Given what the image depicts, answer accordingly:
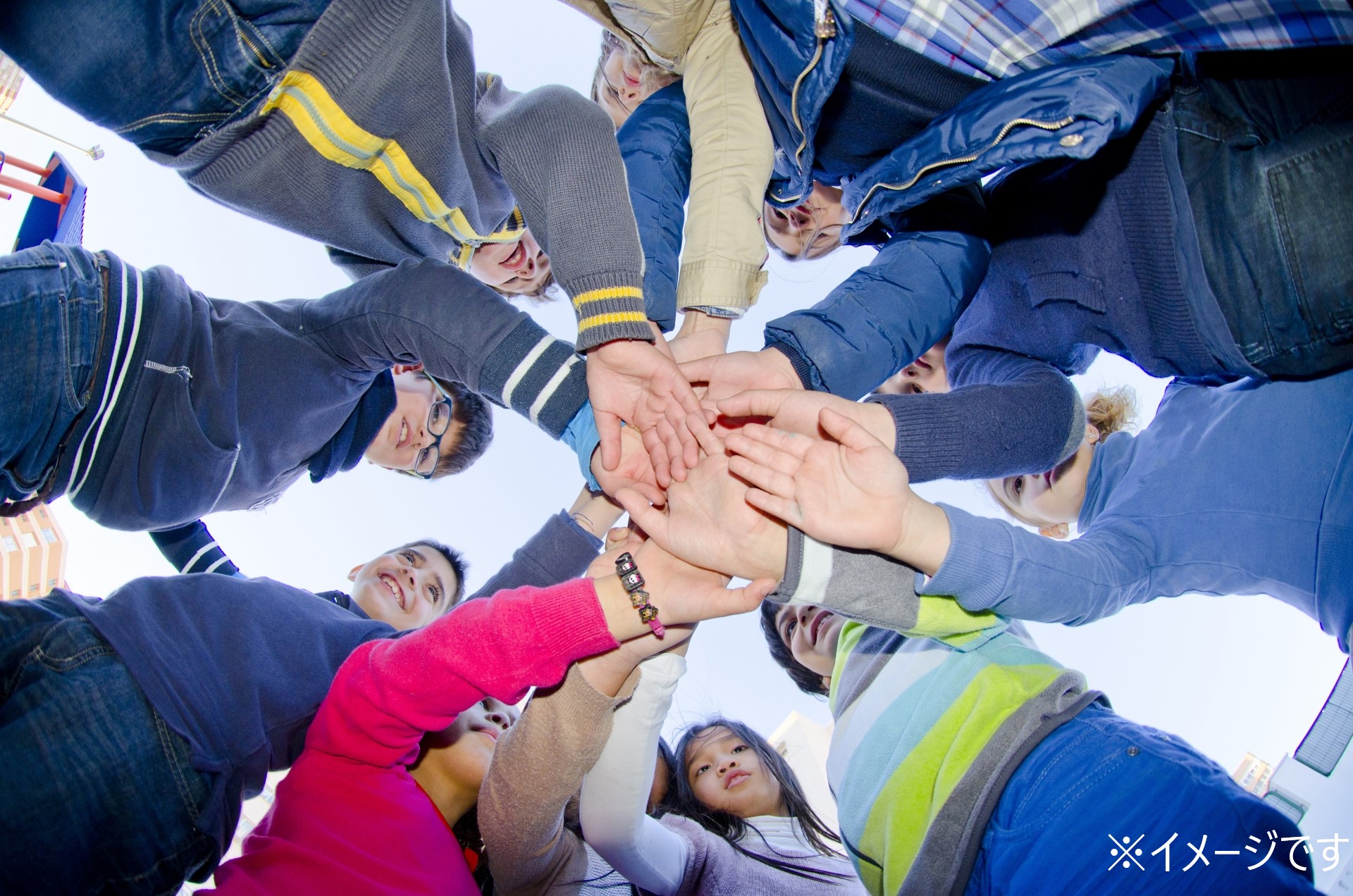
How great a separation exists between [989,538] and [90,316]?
3.76ft

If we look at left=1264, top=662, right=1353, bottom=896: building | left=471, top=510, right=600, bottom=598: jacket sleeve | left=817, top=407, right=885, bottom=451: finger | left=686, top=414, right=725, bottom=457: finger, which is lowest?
left=1264, top=662, right=1353, bottom=896: building

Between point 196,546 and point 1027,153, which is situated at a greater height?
point 1027,153

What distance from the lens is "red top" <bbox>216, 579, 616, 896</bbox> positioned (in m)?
0.83

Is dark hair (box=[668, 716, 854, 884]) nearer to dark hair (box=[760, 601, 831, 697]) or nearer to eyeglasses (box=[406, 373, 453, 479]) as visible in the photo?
dark hair (box=[760, 601, 831, 697])

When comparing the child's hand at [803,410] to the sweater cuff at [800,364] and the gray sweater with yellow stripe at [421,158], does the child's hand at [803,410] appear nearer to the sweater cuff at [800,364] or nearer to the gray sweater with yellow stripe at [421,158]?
the sweater cuff at [800,364]

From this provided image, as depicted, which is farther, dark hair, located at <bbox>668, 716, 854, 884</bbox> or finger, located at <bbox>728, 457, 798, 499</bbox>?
dark hair, located at <bbox>668, 716, 854, 884</bbox>

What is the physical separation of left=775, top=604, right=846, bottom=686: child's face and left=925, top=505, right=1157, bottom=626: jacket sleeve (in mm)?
676

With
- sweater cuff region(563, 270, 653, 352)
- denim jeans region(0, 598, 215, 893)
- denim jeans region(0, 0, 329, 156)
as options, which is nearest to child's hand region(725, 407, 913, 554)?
sweater cuff region(563, 270, 653, 352)

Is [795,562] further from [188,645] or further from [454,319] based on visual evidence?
[188,645]

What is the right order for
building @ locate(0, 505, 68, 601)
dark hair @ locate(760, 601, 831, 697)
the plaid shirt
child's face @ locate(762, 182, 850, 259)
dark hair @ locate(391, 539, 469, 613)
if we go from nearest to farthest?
1. the plaid shirt
2. child's face @ locate(762, 182, 850, 259)
3. dark hair @ locate(760, 601, 831, 697)
4. dark hair @ locate(391, 539, 469, 613)
5. building @ locate(0, 505, 68, 601)

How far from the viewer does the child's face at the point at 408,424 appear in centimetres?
163

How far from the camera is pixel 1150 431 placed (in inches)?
41.8

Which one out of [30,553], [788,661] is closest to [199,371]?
[788,661]

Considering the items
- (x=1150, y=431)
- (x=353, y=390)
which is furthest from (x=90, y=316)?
(x=1150, y=431)
